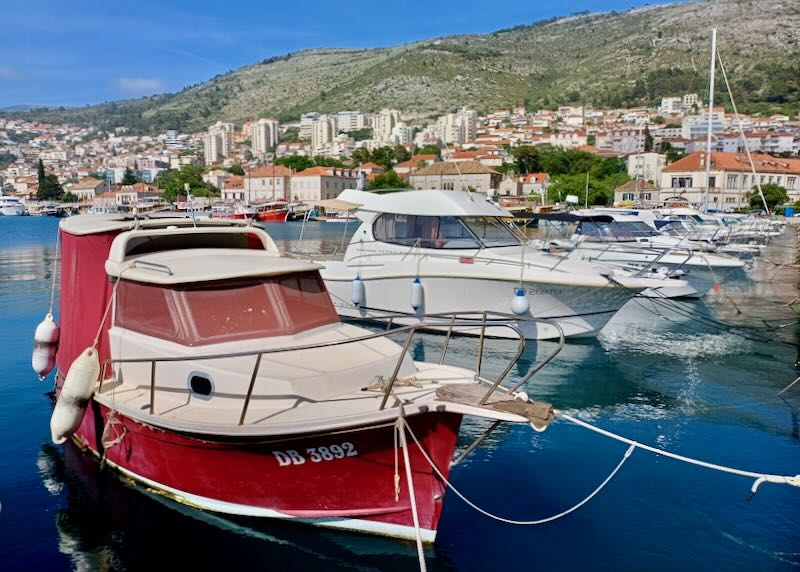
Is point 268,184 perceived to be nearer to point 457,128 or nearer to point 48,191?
point 48,191

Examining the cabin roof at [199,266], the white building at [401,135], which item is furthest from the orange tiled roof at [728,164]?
the white building at [401,135]

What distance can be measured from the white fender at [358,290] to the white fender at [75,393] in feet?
29.3

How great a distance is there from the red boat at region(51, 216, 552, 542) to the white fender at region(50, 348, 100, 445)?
0.02m

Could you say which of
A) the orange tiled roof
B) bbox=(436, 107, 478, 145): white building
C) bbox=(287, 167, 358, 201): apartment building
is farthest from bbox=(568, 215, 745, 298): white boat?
bbox=(436, 107, 478, 145): white building

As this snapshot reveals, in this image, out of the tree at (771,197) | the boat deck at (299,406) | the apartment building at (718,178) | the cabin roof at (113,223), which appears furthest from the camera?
the apartment building at (718,178)

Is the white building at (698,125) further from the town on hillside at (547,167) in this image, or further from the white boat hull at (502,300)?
the white boat hull at (502,300)

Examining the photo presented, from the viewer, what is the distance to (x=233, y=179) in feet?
451

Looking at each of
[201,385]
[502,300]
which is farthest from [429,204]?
[201,385]

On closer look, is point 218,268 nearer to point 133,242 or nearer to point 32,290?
point 133,242

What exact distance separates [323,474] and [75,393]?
3.11 m

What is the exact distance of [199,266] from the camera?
7.68 metres

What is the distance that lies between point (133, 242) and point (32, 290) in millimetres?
18272

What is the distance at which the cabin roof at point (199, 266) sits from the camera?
7195 millimetres

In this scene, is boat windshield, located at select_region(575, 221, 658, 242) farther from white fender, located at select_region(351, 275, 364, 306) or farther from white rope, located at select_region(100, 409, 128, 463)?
white rope, located at select_region(100, 409, 128, 463)
